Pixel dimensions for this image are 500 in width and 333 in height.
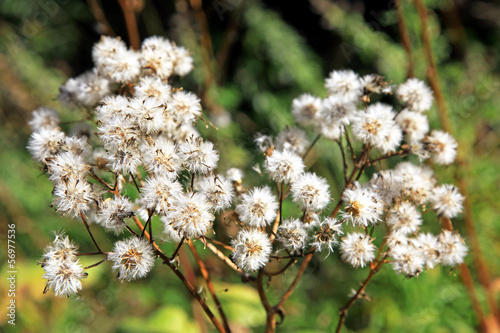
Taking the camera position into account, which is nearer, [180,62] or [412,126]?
[412,126]

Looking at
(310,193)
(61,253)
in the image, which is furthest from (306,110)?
(61,253)

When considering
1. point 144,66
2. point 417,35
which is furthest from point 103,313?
point 417,35

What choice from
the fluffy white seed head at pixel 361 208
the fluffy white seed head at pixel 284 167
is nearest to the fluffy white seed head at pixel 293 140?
the fluffy white seed head at pixel 284 167

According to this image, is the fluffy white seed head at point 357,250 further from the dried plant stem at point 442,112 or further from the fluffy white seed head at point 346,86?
the dried plant stem at point 442,112

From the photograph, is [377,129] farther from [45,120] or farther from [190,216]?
[45,120]

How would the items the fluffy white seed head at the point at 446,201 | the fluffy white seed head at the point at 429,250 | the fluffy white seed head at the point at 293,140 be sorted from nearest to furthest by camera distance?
the fluffy white seed head at the point at 429,250, the fluffy white seed head at the point at 446,201, the fluffy white seed head at the point at 293,140

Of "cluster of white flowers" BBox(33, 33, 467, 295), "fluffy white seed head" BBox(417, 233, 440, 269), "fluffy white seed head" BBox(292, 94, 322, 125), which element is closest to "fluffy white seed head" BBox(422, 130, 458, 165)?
"cluster of white flowers" BBox(33, 33, 467, 295)

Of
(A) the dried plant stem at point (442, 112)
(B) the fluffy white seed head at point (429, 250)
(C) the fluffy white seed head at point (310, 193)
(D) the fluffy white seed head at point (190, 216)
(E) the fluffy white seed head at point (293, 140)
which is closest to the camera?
(D) the fluffy white seed head at point (190, 216)

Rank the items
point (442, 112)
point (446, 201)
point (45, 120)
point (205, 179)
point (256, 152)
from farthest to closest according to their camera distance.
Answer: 1. point (442, 112)
2. point (256, 152)
3. point (45, 120)
4. point (446, 201)
5. point (205, 179)
